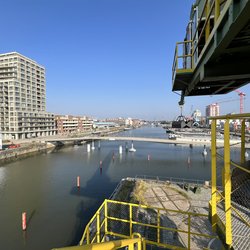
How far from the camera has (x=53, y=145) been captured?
4588 centimetres

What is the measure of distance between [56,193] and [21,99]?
49223 mm

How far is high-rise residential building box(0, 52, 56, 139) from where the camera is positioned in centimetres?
5109

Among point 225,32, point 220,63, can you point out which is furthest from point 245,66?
point 225,32

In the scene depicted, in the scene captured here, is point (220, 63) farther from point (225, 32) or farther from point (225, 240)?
point (225, 240)

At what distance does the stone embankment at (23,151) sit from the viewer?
30819mm

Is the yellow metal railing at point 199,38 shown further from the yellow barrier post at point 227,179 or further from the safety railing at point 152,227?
the safety railing at point 152,227

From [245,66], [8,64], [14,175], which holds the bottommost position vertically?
[14,175]

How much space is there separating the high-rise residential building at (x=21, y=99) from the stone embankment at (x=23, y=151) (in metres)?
12.6

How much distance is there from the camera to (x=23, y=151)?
→ 35.7 meters

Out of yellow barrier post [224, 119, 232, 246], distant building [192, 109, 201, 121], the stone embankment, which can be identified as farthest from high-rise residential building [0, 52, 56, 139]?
yellow barrier post [224, 119, 232, 246]

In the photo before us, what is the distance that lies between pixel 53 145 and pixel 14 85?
22.7 m

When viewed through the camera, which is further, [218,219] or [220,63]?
[220,63]

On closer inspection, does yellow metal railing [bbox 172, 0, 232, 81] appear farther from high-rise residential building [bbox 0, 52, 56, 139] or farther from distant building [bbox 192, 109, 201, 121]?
high-rise residential building [bbox 0, 52, 56, 139]

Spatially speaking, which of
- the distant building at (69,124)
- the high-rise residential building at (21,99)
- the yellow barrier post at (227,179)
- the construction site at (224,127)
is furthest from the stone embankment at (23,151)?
the yellow barrier post at (227,179)
